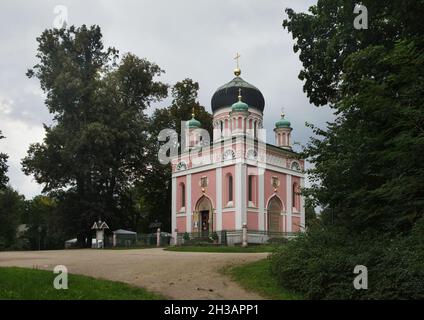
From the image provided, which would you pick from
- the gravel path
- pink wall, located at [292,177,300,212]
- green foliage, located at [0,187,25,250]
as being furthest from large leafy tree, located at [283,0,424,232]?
green foliage, located at [0,187,25,250]

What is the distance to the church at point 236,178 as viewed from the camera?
122ft

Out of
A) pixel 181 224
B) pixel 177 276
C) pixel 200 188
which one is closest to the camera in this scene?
pixel 177 276

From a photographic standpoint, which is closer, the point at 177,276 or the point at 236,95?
the point at 177,276

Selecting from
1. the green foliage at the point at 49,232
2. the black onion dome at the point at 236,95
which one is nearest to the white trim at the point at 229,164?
the black onion dome at the point at 236,95

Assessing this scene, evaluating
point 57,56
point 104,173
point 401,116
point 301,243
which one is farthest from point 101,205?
point 401,116

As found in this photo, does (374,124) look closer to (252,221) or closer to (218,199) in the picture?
(252,221)

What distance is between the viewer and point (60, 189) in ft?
125

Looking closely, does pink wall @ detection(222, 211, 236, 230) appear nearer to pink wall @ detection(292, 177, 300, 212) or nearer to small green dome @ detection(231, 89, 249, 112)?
pink wall @ detection(292, 177, 300, 212)

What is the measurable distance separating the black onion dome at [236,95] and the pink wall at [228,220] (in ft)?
34.3

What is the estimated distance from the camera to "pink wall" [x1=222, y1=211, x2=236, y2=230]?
36.9 metres

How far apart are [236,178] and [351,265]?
90.2 ft

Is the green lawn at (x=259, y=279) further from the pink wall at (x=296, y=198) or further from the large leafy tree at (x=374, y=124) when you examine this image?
the pink wall at (x=296, y=198)

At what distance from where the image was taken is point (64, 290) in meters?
9.05

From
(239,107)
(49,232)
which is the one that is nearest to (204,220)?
(239,107)
